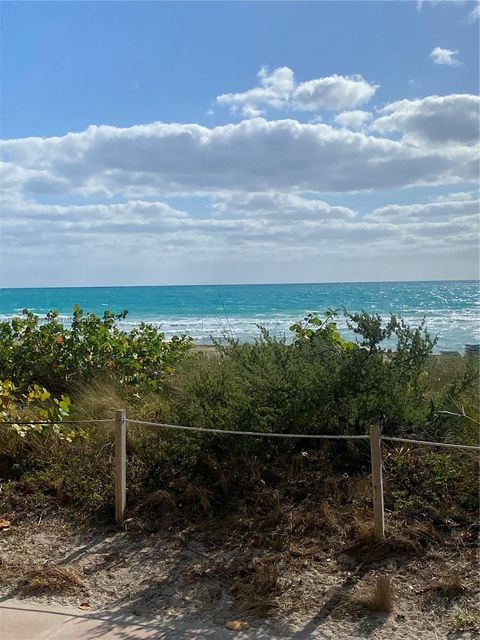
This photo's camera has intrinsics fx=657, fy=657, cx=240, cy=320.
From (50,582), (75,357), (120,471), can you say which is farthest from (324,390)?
(75,357)

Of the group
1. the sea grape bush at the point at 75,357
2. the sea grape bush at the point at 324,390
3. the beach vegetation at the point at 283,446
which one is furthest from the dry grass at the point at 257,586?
the sea grape bush at the point at 75,357

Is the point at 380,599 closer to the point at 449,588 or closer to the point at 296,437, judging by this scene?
the point at 449,588

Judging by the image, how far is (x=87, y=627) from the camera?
3.95 m

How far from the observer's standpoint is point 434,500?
5.15 meters

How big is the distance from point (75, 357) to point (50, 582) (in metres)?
5.03

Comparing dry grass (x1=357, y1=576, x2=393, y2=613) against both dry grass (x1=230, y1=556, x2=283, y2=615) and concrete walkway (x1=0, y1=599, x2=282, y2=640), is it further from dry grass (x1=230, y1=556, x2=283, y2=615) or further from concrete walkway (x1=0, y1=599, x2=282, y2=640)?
concrete walkway (x1=0, y1=599, x2=282, y2=640)

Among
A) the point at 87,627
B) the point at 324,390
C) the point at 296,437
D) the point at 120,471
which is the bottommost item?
the point at 87,627

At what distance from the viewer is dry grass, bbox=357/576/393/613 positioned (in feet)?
13.1

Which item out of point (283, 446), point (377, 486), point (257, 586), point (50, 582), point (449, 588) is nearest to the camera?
point (449, 588)

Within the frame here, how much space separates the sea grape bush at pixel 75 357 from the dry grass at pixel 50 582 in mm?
4335

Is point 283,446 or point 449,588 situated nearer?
point 449,588

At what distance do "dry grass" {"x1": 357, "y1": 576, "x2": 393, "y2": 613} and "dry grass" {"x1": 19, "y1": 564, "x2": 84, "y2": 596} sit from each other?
1.91m

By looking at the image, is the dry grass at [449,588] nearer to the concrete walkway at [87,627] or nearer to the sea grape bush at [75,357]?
the concrete walkway at [87,627]

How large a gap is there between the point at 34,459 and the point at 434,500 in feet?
12.6
